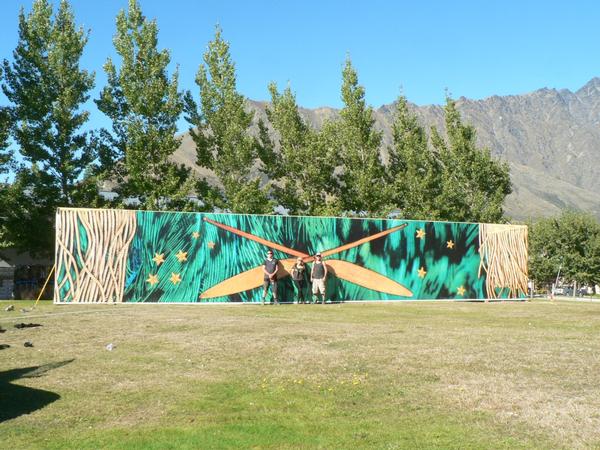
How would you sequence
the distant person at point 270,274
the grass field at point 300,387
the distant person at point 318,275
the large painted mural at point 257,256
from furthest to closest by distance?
the distant person at point 318,275, the distant person at point 270,274, the large painted mural at point 257,256, the grass field at point 300,387

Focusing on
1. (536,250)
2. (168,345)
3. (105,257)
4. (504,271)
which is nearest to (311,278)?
(105,257)

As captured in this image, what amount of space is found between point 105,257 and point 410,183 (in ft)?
74.6

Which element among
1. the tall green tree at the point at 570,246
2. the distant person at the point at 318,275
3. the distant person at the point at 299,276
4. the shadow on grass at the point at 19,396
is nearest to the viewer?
the shadow on grass at the point at 19,396

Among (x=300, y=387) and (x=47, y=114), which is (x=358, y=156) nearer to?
(x=47, y=114)

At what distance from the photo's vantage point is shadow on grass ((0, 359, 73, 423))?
720 cm

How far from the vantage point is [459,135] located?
1710 inches

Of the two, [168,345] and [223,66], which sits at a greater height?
[223,66]

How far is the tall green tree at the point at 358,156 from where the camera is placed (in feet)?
124

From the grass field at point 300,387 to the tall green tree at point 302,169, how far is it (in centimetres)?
2361

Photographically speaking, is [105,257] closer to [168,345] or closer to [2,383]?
[168,345]

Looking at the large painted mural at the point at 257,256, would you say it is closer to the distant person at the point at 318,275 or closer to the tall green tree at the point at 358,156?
the distant person at the point at 318,275

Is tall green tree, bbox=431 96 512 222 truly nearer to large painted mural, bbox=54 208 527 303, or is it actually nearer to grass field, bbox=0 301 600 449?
large painted mural, bbox=54 208 527 303

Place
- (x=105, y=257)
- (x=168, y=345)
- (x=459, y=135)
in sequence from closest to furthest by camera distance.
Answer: (x=168, y=345)
(x=105, y=257)
(x=459, y=135)

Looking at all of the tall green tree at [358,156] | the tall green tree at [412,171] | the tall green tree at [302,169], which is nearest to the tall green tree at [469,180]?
the tall green tree at [412,171]
